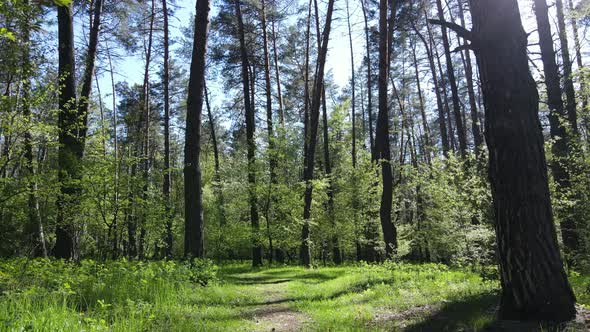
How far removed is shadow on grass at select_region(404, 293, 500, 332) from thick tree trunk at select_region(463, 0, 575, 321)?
299mm

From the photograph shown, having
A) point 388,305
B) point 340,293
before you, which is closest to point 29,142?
point 340,293

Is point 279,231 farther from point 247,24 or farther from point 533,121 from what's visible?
point 533,121

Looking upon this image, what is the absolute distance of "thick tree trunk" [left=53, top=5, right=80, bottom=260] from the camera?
9.53 metres

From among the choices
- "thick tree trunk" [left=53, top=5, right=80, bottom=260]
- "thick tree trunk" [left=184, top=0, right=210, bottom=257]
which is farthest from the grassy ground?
"thick tree trunk" [left=53, top=5, right=80, bottom=260]

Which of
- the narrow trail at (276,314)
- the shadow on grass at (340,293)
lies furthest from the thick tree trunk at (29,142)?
the shadow on grass at (340,293)

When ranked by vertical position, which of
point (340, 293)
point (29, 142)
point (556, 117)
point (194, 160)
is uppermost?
point (556, 117)

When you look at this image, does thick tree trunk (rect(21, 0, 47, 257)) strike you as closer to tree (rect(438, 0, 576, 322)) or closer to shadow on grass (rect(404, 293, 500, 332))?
shadow on grass (rect(404, 293, 500, 332))

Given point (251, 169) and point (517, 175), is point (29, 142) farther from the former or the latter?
point (251, 169)

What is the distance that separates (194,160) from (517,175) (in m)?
6.90

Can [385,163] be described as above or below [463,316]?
above

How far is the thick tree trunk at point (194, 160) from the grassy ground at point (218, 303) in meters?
1.01

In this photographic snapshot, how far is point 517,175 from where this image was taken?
13.2ft

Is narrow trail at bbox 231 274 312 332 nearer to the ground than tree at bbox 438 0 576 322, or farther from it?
nearer to the ground

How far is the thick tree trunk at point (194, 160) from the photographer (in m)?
9.12
